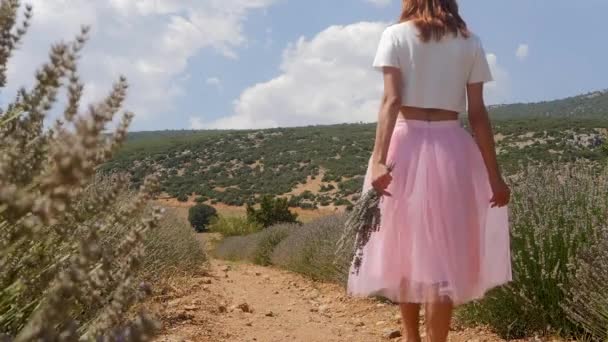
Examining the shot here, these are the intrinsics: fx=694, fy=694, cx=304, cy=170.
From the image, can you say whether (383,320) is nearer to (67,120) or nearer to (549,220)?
(549,220)

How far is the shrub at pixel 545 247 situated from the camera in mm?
4207

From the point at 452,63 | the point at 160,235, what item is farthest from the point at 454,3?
the point at 160,235

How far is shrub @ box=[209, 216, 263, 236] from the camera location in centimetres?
2269

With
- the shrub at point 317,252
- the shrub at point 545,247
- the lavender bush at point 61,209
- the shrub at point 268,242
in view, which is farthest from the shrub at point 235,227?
the lavender bush at point 61,209

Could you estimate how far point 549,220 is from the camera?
4414mm

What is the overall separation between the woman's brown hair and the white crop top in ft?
0.10

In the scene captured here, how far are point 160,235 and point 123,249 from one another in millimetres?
6242

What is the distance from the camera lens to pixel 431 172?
3117 mm

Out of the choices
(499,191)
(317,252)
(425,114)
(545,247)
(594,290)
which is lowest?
(317,252)

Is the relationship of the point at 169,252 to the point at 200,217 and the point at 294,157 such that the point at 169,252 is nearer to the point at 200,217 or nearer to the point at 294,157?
the point at 200,217

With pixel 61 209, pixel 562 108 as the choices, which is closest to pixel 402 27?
pixel 61 209

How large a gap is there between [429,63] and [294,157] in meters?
55.4

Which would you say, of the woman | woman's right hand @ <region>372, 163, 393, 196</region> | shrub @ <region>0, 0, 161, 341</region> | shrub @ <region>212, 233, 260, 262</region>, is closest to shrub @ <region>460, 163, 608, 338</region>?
the woman

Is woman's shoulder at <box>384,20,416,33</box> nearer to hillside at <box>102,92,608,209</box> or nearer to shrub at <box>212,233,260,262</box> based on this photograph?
shrub at <box>212,233,260,262</box>
